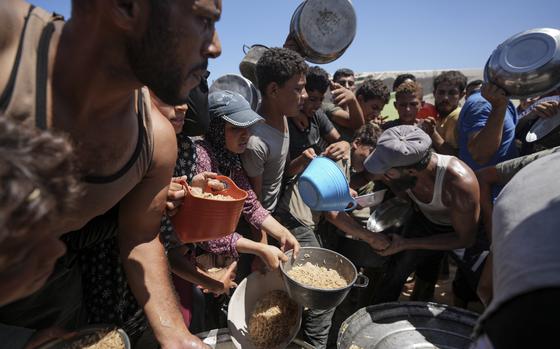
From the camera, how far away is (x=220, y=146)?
260cm

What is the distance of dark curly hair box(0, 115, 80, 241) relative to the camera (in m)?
0.67

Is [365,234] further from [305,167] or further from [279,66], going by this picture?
[279,66]

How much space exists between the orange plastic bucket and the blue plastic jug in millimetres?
819

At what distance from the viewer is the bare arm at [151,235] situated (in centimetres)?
161

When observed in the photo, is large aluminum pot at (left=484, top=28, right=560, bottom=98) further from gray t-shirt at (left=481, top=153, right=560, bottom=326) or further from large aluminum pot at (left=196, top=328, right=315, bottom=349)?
large aluminum pot at (left=196, top=328, right=315, bottom=349)

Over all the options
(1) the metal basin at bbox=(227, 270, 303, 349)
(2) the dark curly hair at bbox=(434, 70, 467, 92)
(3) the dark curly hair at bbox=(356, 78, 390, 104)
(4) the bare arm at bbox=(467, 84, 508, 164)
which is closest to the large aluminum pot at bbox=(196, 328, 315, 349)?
(1) the metal basin at bbox=(227, 270, 303, 349)

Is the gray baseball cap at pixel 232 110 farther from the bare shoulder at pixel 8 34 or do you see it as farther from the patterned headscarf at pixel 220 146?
the bare shoulder at pixel 8 34

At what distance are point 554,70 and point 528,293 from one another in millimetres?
2852

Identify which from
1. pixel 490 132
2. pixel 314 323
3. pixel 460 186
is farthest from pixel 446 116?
pixel 314 323

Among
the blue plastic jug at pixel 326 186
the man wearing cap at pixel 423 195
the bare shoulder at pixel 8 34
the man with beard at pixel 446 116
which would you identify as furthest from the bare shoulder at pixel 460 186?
the bare shoulder at pixel 8 34

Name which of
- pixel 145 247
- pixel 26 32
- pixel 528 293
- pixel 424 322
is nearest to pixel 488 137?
pixel 424 322

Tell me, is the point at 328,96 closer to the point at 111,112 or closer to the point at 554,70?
the point at 554,70

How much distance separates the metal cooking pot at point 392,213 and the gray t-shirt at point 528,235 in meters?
2.23

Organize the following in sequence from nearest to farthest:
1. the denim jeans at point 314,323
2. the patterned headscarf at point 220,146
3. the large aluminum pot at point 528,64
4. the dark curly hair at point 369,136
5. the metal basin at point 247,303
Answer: the metal basin at point 247,303 → the patterned headscarf at point 220,146 → the large aluminum pot at point 528,64 → the denim jeans at point 314,323 → the dark curly hair at point 369,136
